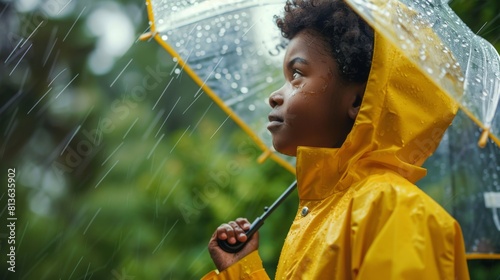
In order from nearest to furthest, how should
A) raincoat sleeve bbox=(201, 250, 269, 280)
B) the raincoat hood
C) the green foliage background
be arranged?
the raincoat hood → raincoat sleeve bbox=(201, 250, 269, 280) → the green foliage background

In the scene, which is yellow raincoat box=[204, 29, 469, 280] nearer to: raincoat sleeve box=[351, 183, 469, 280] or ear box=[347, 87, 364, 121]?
raincoat sleeve box=[351, 183, 469, 280]

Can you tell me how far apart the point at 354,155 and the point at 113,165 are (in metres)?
2.26

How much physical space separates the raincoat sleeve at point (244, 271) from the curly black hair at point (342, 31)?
579 mm

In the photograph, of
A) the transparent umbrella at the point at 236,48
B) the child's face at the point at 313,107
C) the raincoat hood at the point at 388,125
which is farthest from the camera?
the transparent umbrella at the point at 236,48

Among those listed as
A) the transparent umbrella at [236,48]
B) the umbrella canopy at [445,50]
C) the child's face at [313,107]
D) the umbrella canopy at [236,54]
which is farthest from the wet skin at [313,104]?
the umbrella canopy at [236,54]

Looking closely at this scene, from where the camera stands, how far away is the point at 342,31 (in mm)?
1863

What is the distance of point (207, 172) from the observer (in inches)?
141

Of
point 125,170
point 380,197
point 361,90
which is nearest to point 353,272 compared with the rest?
point 380,197

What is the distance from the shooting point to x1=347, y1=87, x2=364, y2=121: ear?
179 cm

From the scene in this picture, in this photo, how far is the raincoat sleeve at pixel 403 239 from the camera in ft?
4.60

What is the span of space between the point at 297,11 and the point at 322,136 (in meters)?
0.40

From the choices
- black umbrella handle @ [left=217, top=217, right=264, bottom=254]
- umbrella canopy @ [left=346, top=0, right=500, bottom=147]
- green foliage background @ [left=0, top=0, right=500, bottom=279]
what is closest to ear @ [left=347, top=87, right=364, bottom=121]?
umbrella canopy @ [left=346, top=0, right=500, bottom=147]

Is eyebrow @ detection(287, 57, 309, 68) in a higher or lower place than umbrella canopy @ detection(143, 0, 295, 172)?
higher

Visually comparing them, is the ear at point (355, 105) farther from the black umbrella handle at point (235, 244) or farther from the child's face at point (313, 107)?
the black umbrella handle at point (235, 244)
